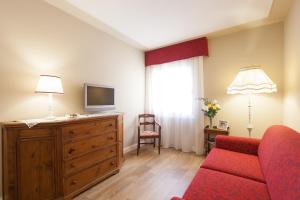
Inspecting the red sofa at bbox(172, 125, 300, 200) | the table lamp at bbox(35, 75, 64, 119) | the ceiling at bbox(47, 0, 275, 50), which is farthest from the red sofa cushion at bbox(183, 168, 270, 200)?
the ceiling at bbox(47, 0, 275, 50)

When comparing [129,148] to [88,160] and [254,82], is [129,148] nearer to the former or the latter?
[88,160]

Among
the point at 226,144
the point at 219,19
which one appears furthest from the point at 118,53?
the point at 226,144

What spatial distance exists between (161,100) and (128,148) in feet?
4.72

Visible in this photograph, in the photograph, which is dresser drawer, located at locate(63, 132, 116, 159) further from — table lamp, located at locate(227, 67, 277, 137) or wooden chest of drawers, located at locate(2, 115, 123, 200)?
table lamp, located at locate(227, 67, 277, 137)

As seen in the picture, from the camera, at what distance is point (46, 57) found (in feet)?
6.82

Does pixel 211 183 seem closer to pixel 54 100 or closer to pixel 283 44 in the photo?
pixel 54 100

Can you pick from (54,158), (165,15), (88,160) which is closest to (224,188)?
(88,160)

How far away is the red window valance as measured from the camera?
3242 millimetres

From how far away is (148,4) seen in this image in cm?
215

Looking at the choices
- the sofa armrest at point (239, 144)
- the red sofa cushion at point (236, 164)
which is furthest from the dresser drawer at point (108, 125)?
the sofa armrest at point (239, 144)

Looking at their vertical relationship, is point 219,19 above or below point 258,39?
above

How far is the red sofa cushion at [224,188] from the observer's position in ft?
3.61

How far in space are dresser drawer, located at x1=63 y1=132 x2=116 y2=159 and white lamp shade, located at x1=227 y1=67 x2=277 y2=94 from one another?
2.17 metres

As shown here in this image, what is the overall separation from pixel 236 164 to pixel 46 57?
279 cm
